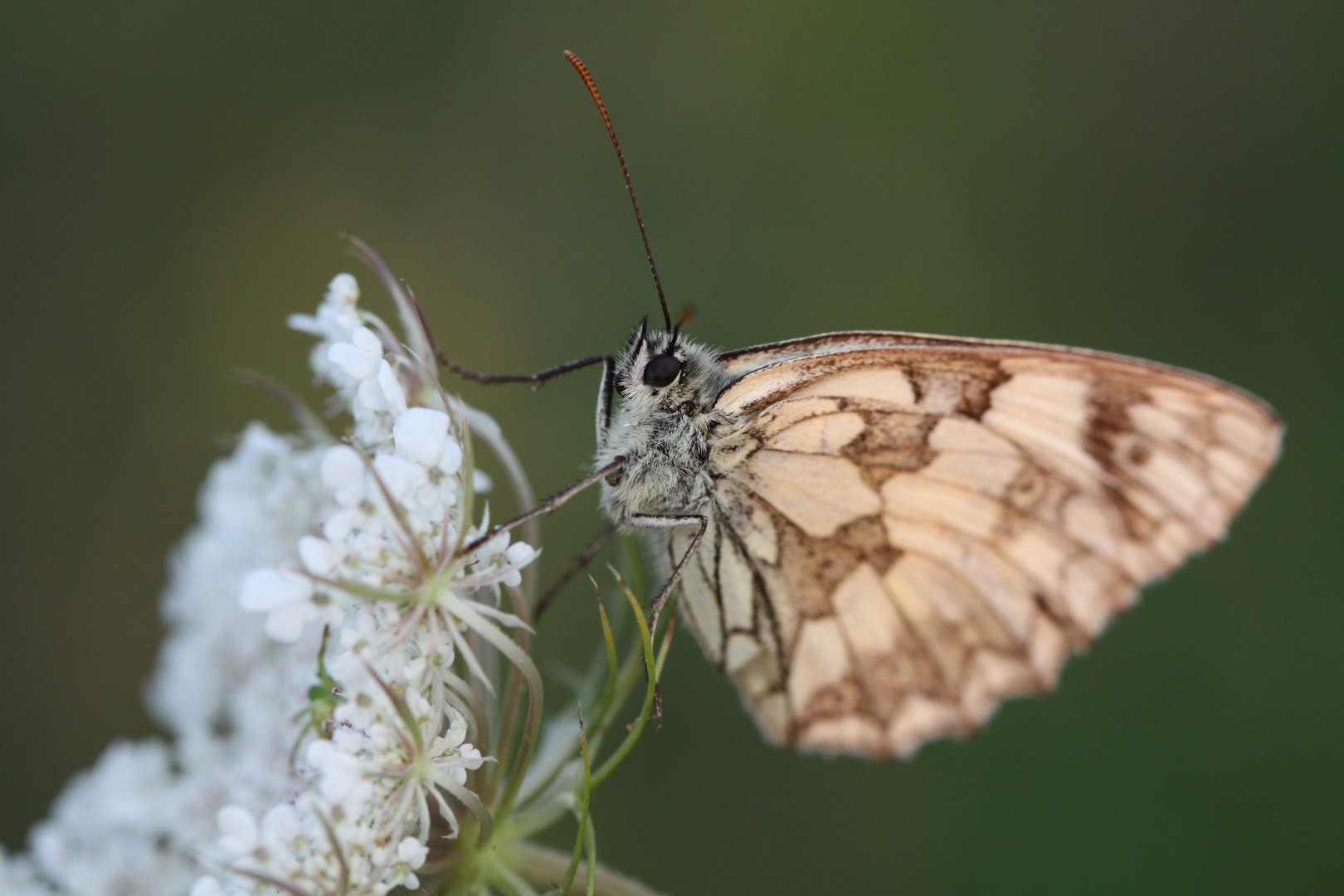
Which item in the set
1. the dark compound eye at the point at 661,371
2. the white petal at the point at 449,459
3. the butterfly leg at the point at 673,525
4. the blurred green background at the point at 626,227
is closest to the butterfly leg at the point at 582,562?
the butterfly leg at the point at 673,525

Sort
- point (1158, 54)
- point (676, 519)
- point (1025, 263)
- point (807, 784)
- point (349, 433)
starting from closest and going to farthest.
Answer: point (349, 433), point (676, 519), point (807, 784), point (1025, 263), point (1158, 54)

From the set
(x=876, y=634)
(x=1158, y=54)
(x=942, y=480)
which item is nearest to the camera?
(x=942, y=480)

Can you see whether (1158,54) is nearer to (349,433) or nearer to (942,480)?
(942,480)

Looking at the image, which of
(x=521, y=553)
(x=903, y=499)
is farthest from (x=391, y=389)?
(x=903, y=499)

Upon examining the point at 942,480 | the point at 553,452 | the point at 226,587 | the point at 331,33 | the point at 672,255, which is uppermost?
the point at 331,33

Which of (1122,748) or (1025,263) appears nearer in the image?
(1122,748)

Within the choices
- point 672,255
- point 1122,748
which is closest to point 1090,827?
point 1122,748

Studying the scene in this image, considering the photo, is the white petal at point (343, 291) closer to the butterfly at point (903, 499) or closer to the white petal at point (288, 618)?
the butterfly at point (903, 499)
